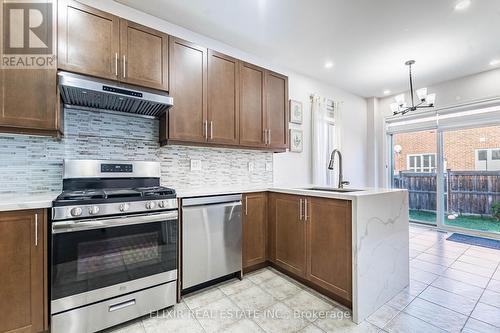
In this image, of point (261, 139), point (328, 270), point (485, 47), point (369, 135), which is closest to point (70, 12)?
point (261, 139)

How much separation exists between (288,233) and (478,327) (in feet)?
5.12

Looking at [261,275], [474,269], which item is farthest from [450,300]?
[261,275]

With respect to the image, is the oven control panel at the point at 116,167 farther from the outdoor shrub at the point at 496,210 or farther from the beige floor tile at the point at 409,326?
the outdoor shrub at the point at 496,210

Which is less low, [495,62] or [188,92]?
[495,62]

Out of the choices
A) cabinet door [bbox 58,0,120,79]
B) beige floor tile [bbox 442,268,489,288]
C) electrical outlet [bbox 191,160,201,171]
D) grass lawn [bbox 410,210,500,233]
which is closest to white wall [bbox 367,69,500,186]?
grass lawn [bbox 410,210,500,233]

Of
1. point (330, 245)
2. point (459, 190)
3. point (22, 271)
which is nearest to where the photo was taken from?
point (22, 271)

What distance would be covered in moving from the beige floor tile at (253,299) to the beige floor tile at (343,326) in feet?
1.50

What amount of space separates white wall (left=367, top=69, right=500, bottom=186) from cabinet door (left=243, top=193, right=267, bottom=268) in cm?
370

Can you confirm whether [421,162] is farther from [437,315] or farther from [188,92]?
[188,92]

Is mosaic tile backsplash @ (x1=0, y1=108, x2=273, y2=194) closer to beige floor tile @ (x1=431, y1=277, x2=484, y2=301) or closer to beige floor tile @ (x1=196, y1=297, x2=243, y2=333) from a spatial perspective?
beige floor tile @ (x1=196, y1=297, x2=243, y2=333)

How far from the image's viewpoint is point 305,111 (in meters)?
3.93

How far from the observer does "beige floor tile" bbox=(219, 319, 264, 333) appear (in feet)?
5.44

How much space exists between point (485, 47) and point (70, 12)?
15.5 feet
